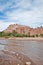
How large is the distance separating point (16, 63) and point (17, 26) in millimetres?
178621

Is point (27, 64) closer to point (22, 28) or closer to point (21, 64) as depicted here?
point (21, 64)

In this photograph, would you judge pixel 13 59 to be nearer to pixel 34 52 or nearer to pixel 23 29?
pixel 34 52

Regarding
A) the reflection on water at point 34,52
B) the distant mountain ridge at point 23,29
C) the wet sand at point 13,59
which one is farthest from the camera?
the distant mountain ridge at point 23,29

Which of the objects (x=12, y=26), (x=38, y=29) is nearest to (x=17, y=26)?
(x=12, y=26)

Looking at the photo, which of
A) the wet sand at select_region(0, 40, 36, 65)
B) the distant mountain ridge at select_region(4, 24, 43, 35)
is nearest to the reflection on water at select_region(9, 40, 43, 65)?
the wet sand at select_region(0, 40, 36, 65)

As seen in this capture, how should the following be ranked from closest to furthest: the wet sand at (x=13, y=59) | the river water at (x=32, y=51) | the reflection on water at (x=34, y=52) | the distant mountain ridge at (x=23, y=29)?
the wet sand at (x=13, y=59)
the reflection on water at (x=34, y=52)
the river water at (x=32, y=51)
the distant mountain ridge at (x=23, y=29)

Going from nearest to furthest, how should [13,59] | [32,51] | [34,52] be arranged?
[13,59] → [34,52] → [32,51]

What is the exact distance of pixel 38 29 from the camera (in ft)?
512

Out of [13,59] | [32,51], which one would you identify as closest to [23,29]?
[32,51]

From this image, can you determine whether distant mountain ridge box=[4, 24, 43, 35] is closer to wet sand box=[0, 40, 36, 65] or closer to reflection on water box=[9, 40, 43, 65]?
reflection on water box=[9, 40, 43, 65]

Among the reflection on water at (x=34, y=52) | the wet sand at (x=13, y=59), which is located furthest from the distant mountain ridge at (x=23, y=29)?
the wet sand at (x=13, y=59)

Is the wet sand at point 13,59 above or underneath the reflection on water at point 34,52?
above

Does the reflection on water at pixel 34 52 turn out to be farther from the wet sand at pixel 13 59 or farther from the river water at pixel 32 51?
the wet sand at pixel 13 59

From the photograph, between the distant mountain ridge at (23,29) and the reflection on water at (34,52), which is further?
the distant mountain ridge at (23,29)
